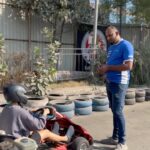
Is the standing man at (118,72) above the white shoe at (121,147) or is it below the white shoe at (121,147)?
above

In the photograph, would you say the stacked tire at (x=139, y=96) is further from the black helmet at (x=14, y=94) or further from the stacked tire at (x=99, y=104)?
the black helmet at (x=14, y=94)

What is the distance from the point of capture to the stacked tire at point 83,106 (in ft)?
31.3

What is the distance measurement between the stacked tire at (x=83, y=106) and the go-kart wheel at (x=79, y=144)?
319cm

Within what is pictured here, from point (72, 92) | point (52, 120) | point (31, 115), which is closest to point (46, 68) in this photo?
point (72, 92)

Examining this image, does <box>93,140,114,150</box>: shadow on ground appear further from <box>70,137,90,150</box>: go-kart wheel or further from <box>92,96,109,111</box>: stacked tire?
<box>92,96,109,111</box>: stacked tire

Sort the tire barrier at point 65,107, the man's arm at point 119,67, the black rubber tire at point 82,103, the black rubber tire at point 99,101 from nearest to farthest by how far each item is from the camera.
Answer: the man's arm at point 119,67
the tire barrier at point 65,107
the black rubber tire at point 82,103
the black rubber tire at point 99,101

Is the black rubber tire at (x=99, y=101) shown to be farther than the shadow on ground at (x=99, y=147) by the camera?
Yes

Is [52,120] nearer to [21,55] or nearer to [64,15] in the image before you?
[21,55]

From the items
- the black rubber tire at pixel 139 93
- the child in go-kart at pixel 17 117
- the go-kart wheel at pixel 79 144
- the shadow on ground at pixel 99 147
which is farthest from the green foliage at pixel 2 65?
the child in go-kart at pixel 17 117

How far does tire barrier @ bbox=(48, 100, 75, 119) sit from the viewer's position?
29.5ft

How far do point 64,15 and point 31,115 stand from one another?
1009 centimetres

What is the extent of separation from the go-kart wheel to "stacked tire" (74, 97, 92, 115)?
3.19 metres

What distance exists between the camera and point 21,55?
12.1 m

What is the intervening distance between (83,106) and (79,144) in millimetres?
3401
